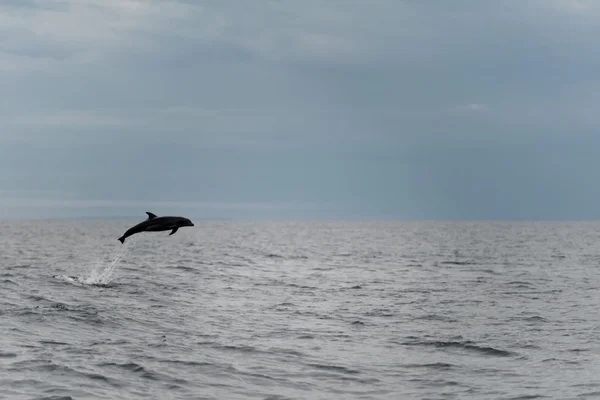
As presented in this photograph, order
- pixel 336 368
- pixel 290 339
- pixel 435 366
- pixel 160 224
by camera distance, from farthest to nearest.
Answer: pixel 160 224 → pixel 290 339 → pixel 435 366 → pixel 336 368

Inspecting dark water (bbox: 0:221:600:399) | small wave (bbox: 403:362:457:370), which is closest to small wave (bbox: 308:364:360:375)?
dark water (bbox: 0:221:600:399)

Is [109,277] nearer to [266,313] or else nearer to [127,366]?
[266,313]

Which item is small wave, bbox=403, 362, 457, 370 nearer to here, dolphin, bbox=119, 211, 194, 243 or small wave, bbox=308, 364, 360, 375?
small wave, bbox=308, 364, 360, 375

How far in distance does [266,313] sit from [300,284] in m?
12.6

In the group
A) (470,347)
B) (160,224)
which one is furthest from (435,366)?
(160,224)

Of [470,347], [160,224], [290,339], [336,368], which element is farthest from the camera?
[160,224]

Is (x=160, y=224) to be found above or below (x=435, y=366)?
above

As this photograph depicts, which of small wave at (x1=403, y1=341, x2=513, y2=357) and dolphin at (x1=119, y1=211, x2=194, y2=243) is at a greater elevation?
dolphin at (x1=119, y1=211, x2=194, y2=243)

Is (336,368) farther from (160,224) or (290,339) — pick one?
(160,224)

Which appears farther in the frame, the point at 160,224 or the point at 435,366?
the point at 160,224

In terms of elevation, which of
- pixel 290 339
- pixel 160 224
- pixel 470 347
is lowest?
pixel 290 339

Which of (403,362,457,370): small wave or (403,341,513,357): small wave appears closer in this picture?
(403,362,457,370): small wave

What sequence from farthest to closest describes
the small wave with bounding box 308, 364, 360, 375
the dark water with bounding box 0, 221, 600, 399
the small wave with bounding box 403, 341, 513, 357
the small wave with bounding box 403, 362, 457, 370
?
the small wave with bounding box 403, 341, 513, 357
the small wave with bounding box 403, 362, 457, 370
the small wave with bounding box 308, 364, 360, 375
the dark water with bounding box 0, 221, 600, 399

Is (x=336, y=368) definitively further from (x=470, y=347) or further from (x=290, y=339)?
(x=470, y=347)
